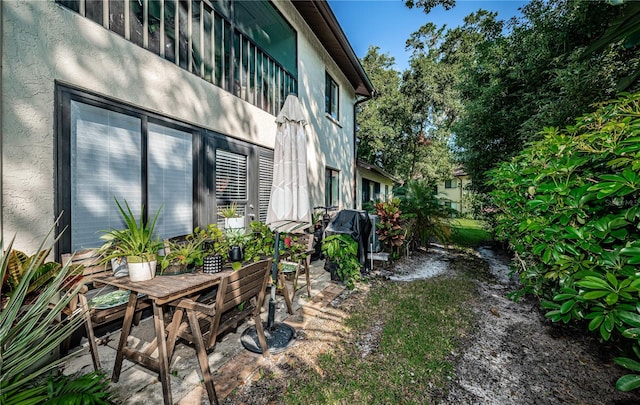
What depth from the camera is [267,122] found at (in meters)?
5.68

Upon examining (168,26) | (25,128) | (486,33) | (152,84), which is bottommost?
(25,128)

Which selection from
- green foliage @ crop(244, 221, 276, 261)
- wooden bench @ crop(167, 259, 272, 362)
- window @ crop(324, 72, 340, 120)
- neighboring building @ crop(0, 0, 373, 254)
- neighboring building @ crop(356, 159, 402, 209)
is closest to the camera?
wooden bench @ crop(167, 259, 272, 362)

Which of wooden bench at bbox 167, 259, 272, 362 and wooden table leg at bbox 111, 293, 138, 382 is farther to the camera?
wooden table leg at bbox 111, 293, 138, 382

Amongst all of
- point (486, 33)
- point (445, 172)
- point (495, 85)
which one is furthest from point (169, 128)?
point (445, 172)

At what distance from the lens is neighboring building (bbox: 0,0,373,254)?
2408mm

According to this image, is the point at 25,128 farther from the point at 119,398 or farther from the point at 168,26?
the point at 119,398

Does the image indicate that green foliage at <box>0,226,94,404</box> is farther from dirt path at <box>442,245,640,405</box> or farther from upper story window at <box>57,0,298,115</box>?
upper story window at <box>57,0,298,115</box>

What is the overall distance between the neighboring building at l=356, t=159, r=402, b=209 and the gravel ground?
26.2ft

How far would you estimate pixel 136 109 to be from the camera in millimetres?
3303

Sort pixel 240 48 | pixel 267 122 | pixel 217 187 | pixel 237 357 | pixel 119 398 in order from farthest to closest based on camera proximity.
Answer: pixel 267 122 < pixel 240 48 < pixel 217 187 < pixel 237 357 < pixel 119 398

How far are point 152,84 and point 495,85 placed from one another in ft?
27.2

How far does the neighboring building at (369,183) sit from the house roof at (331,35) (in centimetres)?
405

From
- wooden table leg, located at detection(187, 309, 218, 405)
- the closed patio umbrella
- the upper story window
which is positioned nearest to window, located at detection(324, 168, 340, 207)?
the upper story window

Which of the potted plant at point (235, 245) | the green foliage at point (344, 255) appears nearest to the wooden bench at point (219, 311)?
the potted plant at point (235, 245)
